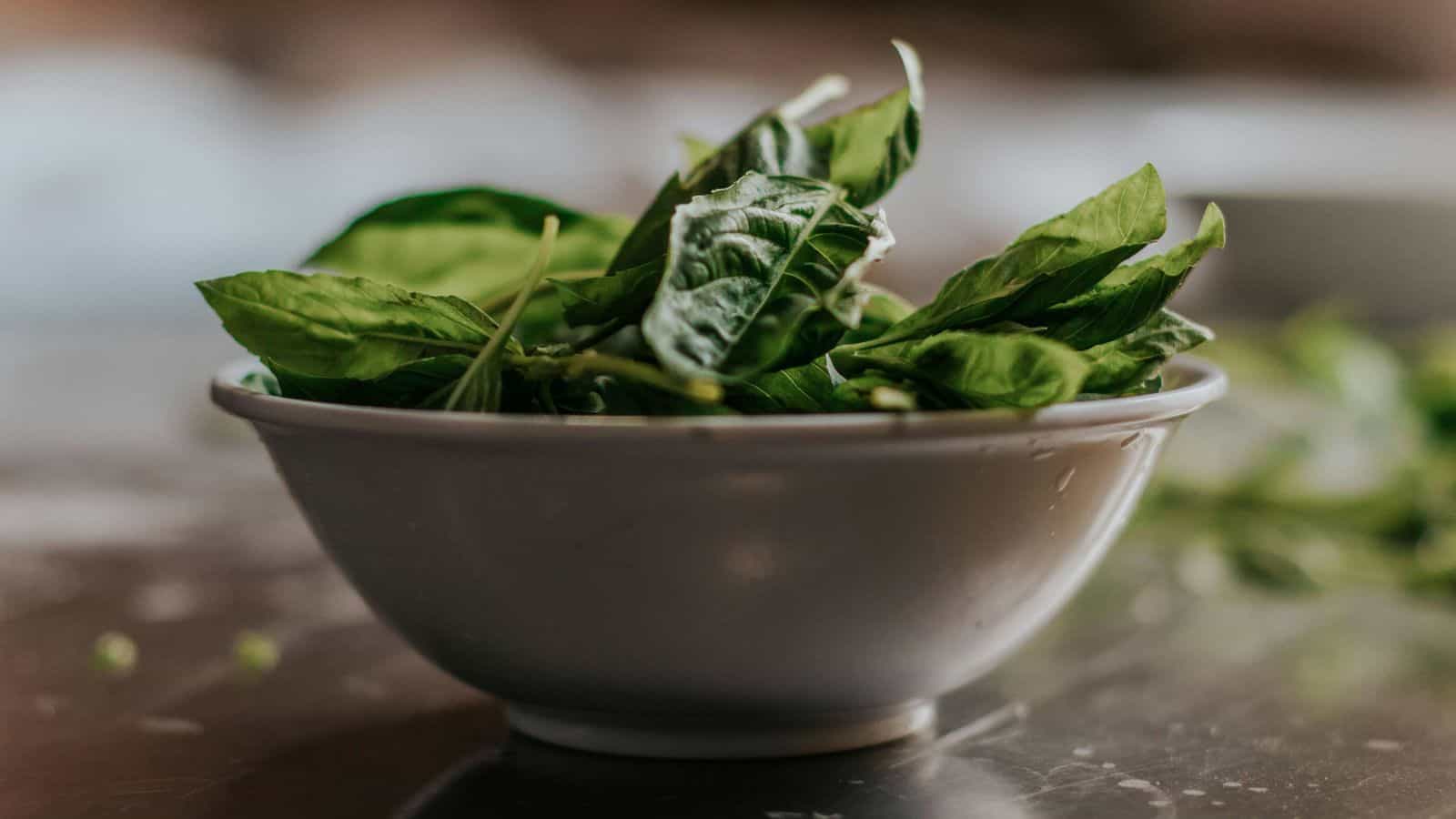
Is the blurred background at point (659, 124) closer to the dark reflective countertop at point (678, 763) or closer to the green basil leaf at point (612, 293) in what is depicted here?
the dark reflective countertop at point (678, 763)

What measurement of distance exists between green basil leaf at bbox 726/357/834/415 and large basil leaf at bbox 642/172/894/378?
0.07ft

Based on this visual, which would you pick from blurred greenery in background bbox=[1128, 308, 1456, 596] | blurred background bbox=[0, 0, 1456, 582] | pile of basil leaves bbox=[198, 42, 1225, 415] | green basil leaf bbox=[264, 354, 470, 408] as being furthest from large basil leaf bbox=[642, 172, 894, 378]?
blurred background bbox=[0, 0, 1456, 582]

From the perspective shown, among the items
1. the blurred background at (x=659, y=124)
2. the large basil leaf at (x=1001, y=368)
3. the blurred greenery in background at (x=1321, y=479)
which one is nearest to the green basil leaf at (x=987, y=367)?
the large basil leaf at (x=1001, y=368)

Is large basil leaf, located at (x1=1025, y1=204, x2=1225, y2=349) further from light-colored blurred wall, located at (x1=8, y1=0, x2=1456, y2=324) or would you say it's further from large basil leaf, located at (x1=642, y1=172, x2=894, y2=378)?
light-colored blurred wall, located at (x1=8, y1=0, x2=1456, y2=324)

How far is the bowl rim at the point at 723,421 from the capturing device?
1.46 ft

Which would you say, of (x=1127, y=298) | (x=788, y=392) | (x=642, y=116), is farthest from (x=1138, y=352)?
(x=642, y=116)

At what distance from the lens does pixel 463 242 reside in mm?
693

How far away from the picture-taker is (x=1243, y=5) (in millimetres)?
3504

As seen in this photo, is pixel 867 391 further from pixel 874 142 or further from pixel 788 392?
pixel 874 142

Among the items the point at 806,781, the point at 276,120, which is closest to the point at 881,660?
the point at 806,781

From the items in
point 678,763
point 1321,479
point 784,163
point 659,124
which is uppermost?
point 659,124

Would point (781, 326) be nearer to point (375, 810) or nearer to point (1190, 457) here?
point (375, 810)

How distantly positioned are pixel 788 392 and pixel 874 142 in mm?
150

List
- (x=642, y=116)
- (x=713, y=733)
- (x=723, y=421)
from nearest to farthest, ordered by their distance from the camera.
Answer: (x=723, y=421) → (x=713, y=733) → (x=642, y=116)
